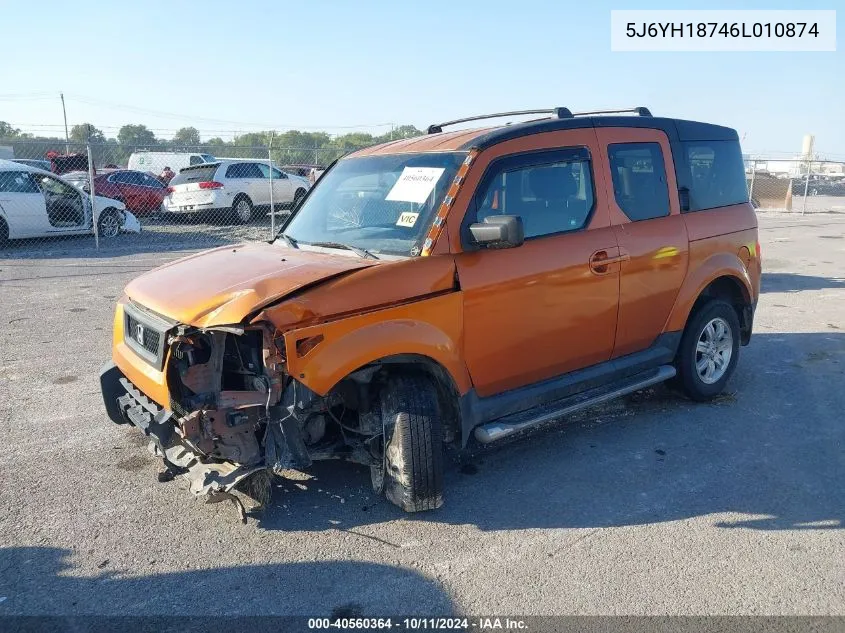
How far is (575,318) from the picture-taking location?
14.4ft

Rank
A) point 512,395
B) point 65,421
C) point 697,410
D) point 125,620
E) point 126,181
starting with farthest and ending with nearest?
point 126,181 < point 697,410 < point 65,421 < point 512,395 < point 125,620

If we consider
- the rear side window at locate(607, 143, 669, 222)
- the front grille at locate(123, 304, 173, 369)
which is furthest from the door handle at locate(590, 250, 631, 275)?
the front grille at locate(123, 304, 173, 369)

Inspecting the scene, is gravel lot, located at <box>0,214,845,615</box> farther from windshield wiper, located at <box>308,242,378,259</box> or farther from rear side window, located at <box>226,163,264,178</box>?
rear side window, located at <box>226,163,264,178</box>

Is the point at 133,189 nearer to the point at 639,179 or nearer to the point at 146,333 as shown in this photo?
the point at 146,333

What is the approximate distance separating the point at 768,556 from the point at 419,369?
2.00 meters

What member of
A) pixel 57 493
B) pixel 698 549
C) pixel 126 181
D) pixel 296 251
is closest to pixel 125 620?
pixel 57 493

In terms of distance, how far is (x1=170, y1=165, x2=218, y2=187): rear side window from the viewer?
1688 centimetres

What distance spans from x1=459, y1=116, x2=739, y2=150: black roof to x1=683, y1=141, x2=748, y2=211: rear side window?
0.07m

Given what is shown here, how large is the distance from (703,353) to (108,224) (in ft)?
43.3

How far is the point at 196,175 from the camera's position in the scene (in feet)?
55.8

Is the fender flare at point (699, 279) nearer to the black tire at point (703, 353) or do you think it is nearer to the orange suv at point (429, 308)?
the orange suv at point (429, 308)

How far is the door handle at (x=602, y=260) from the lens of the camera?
444 centimetres

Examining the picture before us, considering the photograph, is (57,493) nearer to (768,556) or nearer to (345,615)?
(345,615)

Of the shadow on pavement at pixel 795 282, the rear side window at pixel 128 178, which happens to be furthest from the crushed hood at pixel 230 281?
the rear side window at pixel 128 178
